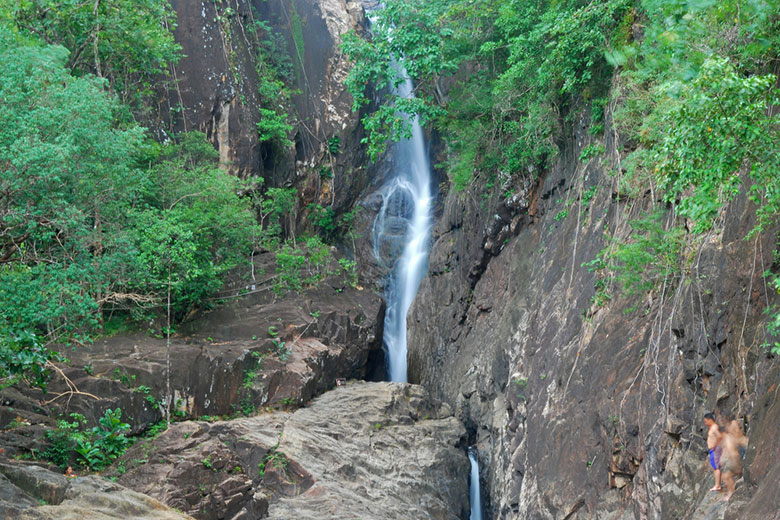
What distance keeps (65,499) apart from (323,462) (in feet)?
23.2

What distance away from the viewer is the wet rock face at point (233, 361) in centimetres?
1284

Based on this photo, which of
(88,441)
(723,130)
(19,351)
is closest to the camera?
(723,130)

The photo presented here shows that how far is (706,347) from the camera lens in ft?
25.7

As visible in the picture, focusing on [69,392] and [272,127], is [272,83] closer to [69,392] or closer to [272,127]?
[272,127]

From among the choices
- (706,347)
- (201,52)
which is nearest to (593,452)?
(706,347)

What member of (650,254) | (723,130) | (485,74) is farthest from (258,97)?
(723,130)

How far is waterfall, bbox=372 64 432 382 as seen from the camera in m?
22.9

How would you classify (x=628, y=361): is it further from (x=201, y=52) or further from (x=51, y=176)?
(x=201, y=52)


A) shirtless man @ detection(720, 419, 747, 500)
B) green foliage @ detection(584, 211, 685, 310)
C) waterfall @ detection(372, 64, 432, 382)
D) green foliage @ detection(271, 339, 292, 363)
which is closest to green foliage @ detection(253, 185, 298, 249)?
waterfall @ detection(372, 64, 432, 382)

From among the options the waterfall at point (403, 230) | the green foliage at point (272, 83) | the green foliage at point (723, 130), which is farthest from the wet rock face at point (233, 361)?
the green foliage at point (723, 130)

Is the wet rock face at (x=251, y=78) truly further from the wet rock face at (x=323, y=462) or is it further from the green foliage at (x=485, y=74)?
the wet rock face at (x=323, y=462)

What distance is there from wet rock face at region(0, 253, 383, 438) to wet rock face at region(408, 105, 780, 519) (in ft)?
11.2

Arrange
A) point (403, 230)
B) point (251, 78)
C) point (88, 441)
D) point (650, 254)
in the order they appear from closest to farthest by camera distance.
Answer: point (650, 254) < point (88, 441) < point (251, 78) < point (403, 230)

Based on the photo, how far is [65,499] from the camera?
7.16 meters
